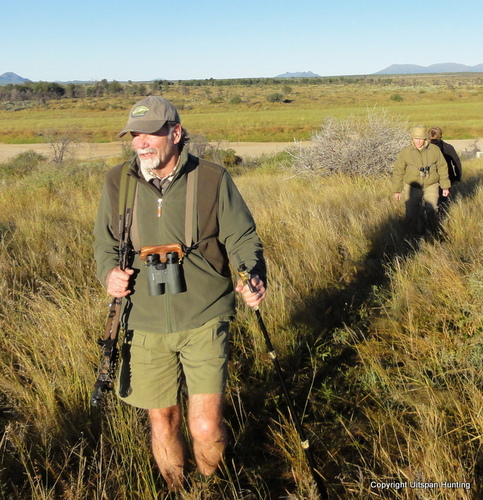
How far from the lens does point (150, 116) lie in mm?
2668

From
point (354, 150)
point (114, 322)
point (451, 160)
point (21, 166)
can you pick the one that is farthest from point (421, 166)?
point (21, 166)

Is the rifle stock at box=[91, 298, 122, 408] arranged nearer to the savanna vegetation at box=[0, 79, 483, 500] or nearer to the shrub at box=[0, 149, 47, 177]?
the savanna vegetation at box=[0, 79, 483, 500]

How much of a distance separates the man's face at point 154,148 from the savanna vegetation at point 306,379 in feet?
4.65

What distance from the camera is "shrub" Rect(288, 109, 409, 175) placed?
42.3ft

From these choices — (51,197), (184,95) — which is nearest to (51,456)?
(51,197)

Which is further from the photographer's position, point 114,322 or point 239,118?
point 239,118

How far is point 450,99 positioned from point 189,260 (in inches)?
2684

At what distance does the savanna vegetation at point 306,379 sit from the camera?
271 cm

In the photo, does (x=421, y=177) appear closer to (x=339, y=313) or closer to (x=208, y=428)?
(x=339, y=313)

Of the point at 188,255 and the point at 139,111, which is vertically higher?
the point at 139,111

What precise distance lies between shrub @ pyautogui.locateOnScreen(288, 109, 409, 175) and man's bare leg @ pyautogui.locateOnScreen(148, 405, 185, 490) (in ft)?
Result: 35.2

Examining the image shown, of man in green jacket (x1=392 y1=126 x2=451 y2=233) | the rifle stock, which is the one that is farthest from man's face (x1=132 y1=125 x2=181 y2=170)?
man in green jacket (x1=392 y1=126 x2=451 y2=233)

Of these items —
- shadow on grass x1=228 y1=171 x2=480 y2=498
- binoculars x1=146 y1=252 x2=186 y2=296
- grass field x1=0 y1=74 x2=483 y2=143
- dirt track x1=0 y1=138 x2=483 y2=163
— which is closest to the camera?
binoculars x1=146 y1=252 x2=186 y2=296

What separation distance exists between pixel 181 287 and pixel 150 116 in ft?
2.82
